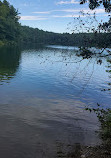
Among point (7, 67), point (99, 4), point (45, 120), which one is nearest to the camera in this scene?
point (99, 4)

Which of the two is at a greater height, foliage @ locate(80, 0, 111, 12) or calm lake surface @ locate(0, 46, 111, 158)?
foliage @ locate(80, 0, 111, 12)

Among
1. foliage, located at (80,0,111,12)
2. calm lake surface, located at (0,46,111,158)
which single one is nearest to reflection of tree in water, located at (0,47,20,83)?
calm lake surface, located at (0,46,111,158)

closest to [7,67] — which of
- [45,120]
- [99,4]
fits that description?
[45,120]

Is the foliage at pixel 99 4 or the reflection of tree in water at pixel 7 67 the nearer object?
the foliage at pixel 99 4

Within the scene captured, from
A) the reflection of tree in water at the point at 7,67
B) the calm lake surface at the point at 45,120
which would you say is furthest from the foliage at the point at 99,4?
the reflection of tree in water at the point at 7,67

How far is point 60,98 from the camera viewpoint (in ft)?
58.8

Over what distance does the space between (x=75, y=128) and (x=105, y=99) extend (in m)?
8.52

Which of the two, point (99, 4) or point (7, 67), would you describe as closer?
point (99, 4)

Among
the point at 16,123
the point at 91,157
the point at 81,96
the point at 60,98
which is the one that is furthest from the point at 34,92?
the point at 91,157

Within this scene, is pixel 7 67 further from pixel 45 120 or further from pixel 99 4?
pixel 99 4

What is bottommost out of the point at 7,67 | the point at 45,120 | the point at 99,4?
the point at 45,120

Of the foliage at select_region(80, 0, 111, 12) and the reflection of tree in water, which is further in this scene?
the reflection of tree in water

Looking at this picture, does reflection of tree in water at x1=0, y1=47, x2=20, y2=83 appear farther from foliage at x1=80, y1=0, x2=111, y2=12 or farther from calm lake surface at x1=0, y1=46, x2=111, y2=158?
foliage at x1=80, y1=0, x2=111, y2=12

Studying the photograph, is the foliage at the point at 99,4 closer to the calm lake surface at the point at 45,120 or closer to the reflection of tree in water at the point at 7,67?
the calm lake surface at the point at 45,120
